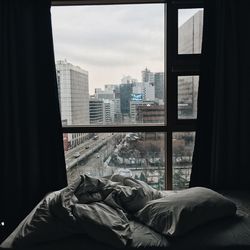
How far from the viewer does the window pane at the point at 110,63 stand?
3.08 metres

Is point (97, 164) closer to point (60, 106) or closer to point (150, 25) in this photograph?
point (60, 106)

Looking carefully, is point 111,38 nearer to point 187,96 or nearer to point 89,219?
point 187,96

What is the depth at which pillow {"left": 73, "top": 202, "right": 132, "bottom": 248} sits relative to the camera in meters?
1.69

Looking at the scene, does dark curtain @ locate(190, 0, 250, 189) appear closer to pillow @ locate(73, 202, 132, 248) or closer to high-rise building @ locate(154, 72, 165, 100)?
high-rise building @ locate(154, 72, 165, 100)

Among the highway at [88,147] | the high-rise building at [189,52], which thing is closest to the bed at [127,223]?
the highway at [88,147]

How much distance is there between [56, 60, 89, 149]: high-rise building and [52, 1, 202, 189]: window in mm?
11

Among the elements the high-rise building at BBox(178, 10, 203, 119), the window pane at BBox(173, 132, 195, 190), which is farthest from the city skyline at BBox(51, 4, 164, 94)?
the window pane at BBox(173, 132, 195, 190)

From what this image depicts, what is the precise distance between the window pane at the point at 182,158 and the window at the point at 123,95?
0.04ft

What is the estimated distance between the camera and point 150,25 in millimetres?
3080

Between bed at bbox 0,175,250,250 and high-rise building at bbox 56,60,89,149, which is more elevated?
high-rise building at bbox 56,60,89,149

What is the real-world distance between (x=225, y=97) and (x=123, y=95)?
1086 millimetres

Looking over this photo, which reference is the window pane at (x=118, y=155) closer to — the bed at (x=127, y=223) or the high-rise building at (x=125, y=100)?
the high-rise building at (x=125, y=100)

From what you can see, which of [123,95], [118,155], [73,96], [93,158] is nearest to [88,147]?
[93,158]

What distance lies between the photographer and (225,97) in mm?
2801
